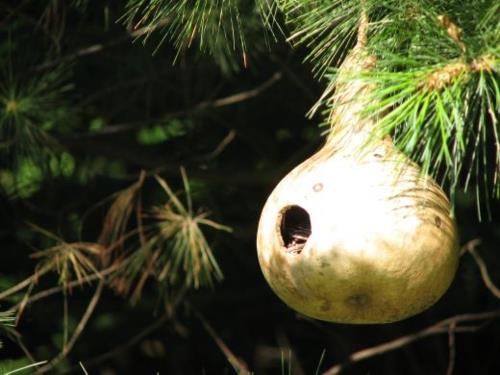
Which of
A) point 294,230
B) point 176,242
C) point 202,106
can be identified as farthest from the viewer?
point 202,106

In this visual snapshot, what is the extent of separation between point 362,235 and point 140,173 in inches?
48.1

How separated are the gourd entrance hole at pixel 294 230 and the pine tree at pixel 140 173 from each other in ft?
1.86

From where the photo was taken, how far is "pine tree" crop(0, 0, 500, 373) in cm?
210

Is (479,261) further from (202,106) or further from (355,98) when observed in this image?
(355,98)

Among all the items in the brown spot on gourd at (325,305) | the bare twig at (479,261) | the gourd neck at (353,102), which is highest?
the gourd neck at (353,102)

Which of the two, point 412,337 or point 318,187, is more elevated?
point 318,187

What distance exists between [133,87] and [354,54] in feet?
4.18

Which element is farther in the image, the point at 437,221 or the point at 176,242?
the point at 176,242

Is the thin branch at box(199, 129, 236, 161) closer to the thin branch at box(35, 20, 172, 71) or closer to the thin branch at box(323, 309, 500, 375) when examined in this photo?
the thin branch at box(35, 20, 172, 71)

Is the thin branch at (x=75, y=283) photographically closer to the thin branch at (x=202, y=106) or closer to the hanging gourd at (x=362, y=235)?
the thin branch at (x=202, y=106)

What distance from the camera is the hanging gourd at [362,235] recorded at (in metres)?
1.18

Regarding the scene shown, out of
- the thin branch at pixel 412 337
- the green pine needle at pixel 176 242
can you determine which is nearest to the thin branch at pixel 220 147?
the green pine needle at pixel 176 242

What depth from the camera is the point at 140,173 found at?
2.35m

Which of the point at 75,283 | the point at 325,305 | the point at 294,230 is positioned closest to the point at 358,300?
the point at 325,305
